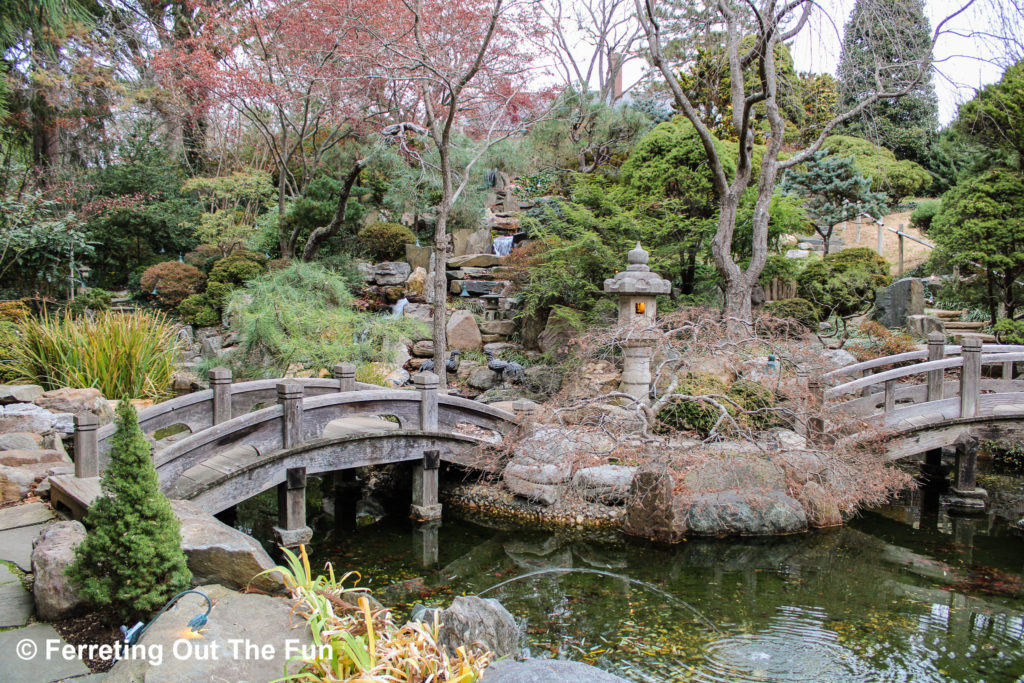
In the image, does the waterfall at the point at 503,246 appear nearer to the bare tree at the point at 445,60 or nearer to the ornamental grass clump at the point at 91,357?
the bare tree at the point at 445,60

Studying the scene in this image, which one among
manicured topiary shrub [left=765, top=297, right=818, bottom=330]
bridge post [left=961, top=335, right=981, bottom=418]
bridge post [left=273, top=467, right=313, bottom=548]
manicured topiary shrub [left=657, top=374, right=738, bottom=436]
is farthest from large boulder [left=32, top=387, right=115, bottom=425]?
manicured topiary shrub [left=765, top=297, right=818, bottom=330]

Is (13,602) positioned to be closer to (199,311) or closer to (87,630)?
(87,630)

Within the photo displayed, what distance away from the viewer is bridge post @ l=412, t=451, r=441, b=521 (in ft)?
25.8

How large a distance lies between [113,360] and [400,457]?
3.78 m

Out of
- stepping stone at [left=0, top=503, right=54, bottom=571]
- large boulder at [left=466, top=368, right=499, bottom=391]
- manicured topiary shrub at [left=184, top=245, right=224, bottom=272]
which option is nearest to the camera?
stepping stone at [left=0, top=503, right=54, bottom=571]

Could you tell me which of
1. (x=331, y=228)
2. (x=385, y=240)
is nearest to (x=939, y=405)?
(x=385, y=240)

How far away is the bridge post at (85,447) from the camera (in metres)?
4.85

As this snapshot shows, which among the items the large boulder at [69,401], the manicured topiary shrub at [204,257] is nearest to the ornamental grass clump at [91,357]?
the large boulder at [69,401]

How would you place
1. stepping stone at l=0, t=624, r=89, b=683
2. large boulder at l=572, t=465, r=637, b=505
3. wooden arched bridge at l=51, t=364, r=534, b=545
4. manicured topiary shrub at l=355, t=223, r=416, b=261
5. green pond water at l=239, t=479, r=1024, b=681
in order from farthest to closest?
manicured topiary shrub at l=355, t=223, r=416, b=261, large boulder at l=572, t=465, r=637, b=505, wooden arched bridge at l=51, t=364, r=534, b=545, green pond water at l=239, t=479, r=1024, b=681, stepping stone at l=0, t=624, r=89, b=683

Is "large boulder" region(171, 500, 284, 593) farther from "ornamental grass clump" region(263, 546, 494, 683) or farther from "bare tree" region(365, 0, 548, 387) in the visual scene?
"bare tree" region(365, 0, 548, 387)

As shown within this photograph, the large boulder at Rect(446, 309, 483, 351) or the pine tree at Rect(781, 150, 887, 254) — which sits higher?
the pine tree at Rect(781, 150, 887, 254)

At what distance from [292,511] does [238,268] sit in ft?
28.9

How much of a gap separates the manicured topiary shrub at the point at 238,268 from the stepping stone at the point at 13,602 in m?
11.0

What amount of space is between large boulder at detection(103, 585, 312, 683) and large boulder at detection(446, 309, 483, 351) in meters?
9.83
